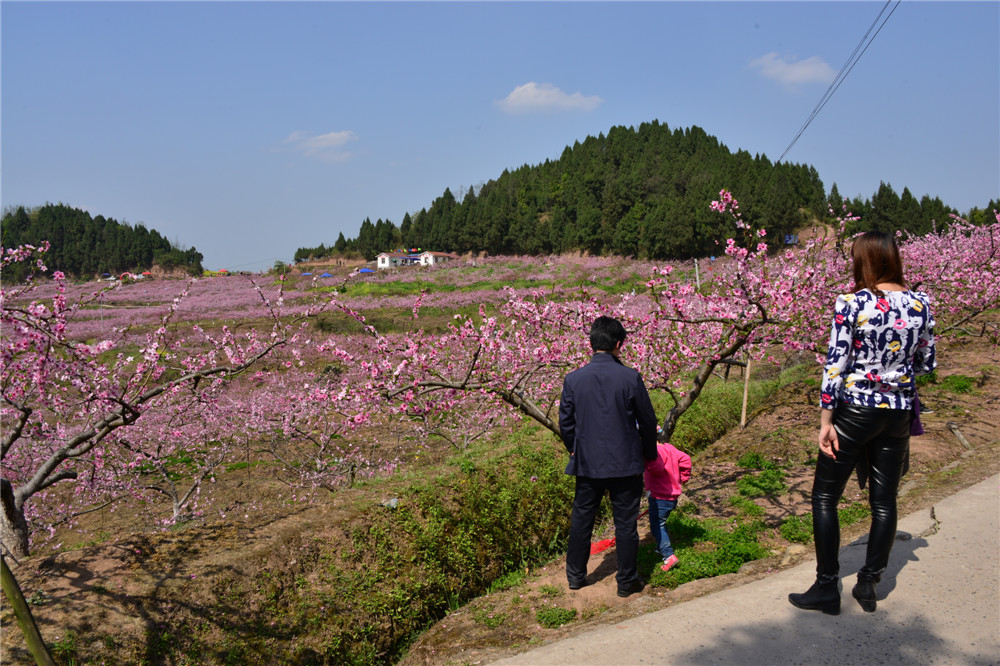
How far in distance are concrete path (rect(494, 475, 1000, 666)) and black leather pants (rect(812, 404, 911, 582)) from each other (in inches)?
11.1

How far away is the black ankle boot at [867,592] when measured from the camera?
3.45 metres

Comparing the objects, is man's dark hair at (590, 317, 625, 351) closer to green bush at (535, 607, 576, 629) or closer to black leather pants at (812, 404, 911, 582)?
black leather pants at (812, 404, 911, 582)

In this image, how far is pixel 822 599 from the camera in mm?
3482

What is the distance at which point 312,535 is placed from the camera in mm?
4859

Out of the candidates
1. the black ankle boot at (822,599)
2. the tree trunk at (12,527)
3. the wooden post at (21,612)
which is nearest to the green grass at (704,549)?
the black ankle boot at (822,599)

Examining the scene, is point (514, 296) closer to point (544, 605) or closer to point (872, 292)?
point (544, 605)

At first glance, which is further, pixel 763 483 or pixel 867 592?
pixel 763 483

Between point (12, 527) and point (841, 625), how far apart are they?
553cm

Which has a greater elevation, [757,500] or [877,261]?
[877,261]

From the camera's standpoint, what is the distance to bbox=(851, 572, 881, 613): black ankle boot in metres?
3.45

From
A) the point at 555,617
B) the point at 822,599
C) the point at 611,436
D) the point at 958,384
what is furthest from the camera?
the point at 958,384

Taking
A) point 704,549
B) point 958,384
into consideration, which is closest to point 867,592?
point 704,549

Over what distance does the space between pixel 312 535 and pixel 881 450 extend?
12.6 feet

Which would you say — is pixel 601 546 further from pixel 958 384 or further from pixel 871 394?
pixel 958 384
